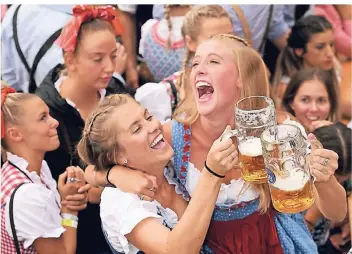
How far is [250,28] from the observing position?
3479mm

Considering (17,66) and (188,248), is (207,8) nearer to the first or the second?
(17,66)

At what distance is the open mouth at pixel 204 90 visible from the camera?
2.07 metres

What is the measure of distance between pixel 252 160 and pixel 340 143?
890 mm

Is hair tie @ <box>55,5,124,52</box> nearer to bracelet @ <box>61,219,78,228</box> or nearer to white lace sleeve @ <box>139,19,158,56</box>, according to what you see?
white lace sleeve @ <box>139,19,158,56</box>

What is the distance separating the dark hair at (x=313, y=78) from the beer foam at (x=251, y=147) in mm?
1400

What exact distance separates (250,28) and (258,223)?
63.6 inches

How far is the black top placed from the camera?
262 centimetres

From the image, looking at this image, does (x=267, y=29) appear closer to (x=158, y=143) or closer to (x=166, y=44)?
(x=166, y=44)

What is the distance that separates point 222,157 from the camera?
5.76 feet

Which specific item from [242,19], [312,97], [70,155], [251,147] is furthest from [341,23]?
[251,147]

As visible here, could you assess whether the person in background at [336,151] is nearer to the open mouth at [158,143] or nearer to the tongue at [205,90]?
the tongue at [205,90]

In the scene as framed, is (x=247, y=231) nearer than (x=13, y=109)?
Yes

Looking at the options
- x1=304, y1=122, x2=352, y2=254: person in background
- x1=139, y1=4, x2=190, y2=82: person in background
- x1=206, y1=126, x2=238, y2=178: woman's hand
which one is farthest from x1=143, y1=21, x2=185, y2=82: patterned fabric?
x1=206, y1=126, x2=238, y2=178: woman's hand

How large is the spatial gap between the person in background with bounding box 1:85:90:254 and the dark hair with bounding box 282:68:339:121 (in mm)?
1270
